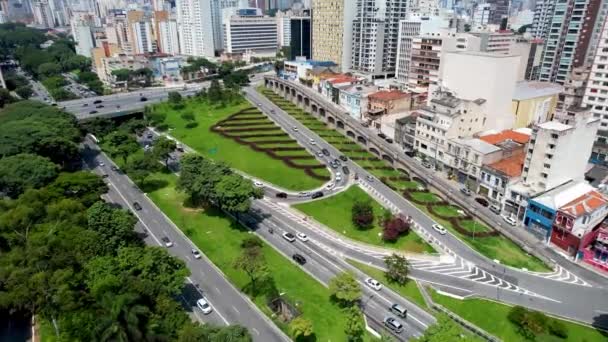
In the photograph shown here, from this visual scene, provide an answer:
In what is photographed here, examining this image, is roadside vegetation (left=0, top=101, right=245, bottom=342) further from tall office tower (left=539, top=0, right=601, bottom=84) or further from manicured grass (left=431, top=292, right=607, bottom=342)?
tall office tower (left=539, top=0, right=601, bottom=84)

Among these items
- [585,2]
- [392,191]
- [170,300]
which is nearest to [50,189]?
[170,300]

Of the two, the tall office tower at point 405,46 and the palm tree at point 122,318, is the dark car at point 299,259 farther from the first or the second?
the tall office tower at point 405,46

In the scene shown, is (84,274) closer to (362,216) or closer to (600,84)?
(362,216)

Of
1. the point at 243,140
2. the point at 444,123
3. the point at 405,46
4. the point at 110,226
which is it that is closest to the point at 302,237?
the point at 110,226

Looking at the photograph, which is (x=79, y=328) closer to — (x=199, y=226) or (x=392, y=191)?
(x=199, y=226)

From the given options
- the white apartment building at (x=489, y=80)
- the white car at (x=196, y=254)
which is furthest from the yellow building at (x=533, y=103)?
the white car at (x=196, y=254)

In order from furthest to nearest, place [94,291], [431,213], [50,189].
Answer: [431,213], [50,189], [94,291]

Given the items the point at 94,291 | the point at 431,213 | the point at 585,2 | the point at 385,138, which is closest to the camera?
the point at 94,291

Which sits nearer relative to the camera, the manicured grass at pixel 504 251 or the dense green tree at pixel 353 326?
the dense green tree at pixel 353 326
